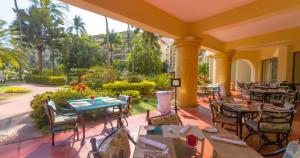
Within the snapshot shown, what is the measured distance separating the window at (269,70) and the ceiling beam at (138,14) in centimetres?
943

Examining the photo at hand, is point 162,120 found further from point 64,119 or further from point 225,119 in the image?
point 64,119

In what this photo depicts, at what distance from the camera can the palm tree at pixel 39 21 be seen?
2034 cm

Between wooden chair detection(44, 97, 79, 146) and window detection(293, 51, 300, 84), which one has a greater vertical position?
window detection(293, 51, 300, 84)

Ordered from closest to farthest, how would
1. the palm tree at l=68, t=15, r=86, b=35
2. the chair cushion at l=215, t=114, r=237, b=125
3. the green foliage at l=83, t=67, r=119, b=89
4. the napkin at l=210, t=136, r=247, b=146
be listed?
the napkin at l=210, t=136, r=247, b=146, the chair cushion at l=215, t=114, r=237, b=125, the green foliage at l=83, t=67, r=119, b=89, the palm tree at l=68, t=15, r=86, b=35

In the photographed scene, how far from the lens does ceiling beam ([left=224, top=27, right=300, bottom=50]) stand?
23.7ft

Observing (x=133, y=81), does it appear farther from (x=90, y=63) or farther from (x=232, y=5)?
(x=90, y=63)

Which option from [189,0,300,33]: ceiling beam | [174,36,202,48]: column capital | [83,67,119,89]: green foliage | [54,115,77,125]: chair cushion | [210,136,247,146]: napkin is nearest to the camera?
[210,136,247,146]: napkin

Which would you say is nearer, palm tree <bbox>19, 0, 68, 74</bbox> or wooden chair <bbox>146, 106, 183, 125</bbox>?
wooden chair <bbox>146, 106, 183, 125</bbox>

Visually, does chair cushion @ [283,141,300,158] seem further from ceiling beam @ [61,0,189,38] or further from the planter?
the planter

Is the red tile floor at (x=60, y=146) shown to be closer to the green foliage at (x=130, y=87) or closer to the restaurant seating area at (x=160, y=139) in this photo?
the restaurant seating area at (x=160, y=139)

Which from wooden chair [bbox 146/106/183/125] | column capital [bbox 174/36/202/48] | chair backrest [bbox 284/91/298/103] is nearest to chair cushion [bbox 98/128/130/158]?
wooden chair [bbox 146/106/183/125]

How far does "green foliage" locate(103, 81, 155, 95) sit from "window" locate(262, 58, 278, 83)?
28.2 ft

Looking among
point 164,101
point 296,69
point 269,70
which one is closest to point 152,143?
point 164,101

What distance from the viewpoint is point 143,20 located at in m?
4.77
